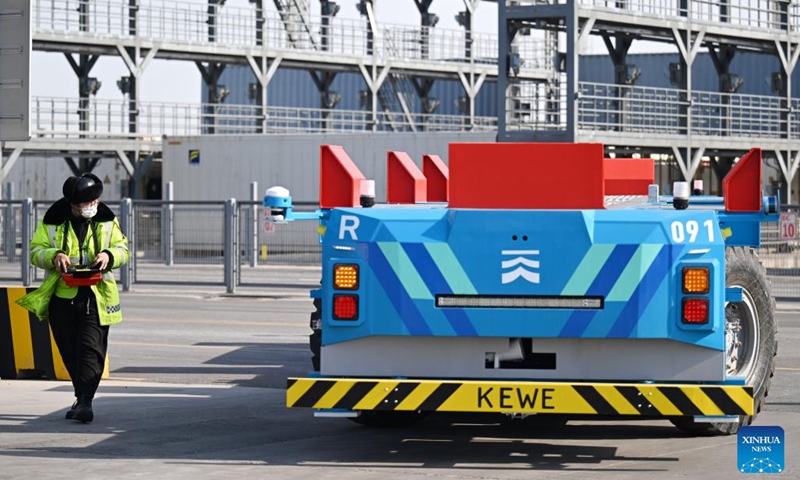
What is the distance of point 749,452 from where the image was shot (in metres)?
6.93

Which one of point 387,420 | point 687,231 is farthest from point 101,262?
point 687,231

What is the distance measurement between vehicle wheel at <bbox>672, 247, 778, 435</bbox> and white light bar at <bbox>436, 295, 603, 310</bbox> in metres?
1.66

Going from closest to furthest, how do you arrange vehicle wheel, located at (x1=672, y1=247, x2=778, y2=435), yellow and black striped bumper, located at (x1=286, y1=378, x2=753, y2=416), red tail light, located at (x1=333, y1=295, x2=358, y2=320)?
yellow and black striped bumper, located at (x1=286, y1=378, x2=753, y2=416) < red tail light, located at (x1=333, y1=295, x2=358, y2=320) < vehicle wheel, located at (x1=672, y1=247, x2=778, y2=435)

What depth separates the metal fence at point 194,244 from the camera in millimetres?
28359

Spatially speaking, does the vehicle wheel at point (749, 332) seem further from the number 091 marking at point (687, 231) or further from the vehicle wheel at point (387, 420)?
the vehicle wheel at point (387, 420)

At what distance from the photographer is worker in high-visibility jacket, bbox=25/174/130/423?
35.3 ft

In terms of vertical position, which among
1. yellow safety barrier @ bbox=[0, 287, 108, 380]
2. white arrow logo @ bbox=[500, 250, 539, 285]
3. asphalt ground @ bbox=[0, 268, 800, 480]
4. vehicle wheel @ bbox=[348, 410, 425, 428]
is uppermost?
white arrow logo @ bbox=[500, 250, 539, 285]

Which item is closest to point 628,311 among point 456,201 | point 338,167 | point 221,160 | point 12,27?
point 456,201

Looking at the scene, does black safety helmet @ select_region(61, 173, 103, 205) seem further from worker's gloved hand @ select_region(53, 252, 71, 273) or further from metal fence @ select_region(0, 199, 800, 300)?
metal fence @ select_region(0, 199, 800, 300)

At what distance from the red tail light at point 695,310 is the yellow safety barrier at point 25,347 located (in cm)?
668

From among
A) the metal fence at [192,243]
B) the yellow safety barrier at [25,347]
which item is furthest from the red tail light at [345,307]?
the metal fence at [192,243]

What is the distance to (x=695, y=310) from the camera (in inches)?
335

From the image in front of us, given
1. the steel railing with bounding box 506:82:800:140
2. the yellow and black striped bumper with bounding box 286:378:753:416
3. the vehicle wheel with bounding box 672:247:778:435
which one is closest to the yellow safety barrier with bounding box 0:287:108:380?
the yellow and black striped bumper with bounding box 286:378:753:416

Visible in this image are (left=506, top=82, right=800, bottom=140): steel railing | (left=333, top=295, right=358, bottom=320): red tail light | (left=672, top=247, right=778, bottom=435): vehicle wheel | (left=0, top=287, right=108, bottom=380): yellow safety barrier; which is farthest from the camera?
(left=506, top=82, right=800, bottom=140): steel railing
